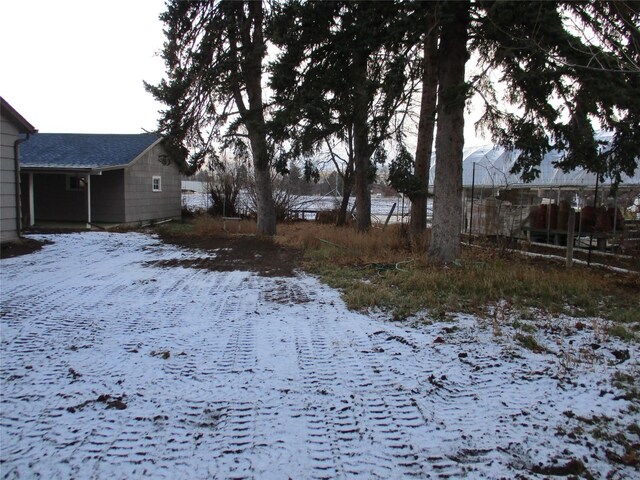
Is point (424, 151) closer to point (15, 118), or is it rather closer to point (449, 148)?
point (449, 148)

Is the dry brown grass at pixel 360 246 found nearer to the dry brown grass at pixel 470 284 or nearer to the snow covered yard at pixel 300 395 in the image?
the dry brown grass at pixel 470 284

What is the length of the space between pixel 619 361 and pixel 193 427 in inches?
157

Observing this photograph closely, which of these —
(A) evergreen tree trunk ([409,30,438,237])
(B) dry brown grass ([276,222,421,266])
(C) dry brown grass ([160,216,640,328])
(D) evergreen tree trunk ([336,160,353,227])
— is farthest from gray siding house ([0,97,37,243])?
(D) evergreen tree trunk ([336,160,353,227])

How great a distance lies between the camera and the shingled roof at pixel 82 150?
18016 millimetres

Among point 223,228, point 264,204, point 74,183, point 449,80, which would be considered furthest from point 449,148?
point 74,183

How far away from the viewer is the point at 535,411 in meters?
3.29

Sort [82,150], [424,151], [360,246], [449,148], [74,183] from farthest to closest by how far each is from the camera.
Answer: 1. [74,183]
2. [82,150]
3. [424,151]
4. [360,246]
5. [449,148]

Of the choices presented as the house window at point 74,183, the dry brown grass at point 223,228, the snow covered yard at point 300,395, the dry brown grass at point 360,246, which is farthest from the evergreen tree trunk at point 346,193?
the snow covered yard at point 300,395

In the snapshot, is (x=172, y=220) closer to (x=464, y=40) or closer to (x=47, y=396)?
(x=464, y=40)

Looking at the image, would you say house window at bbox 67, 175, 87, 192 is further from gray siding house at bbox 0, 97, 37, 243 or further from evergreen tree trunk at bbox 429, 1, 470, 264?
evergreen tree trunk at bbox 429, 1, 470, 264

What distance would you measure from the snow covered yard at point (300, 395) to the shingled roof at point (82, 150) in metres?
14.0

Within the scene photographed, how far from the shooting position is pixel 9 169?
40.2ft

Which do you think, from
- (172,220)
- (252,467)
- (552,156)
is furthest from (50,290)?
(552,156)

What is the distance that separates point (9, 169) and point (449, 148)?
1203 centimetres
